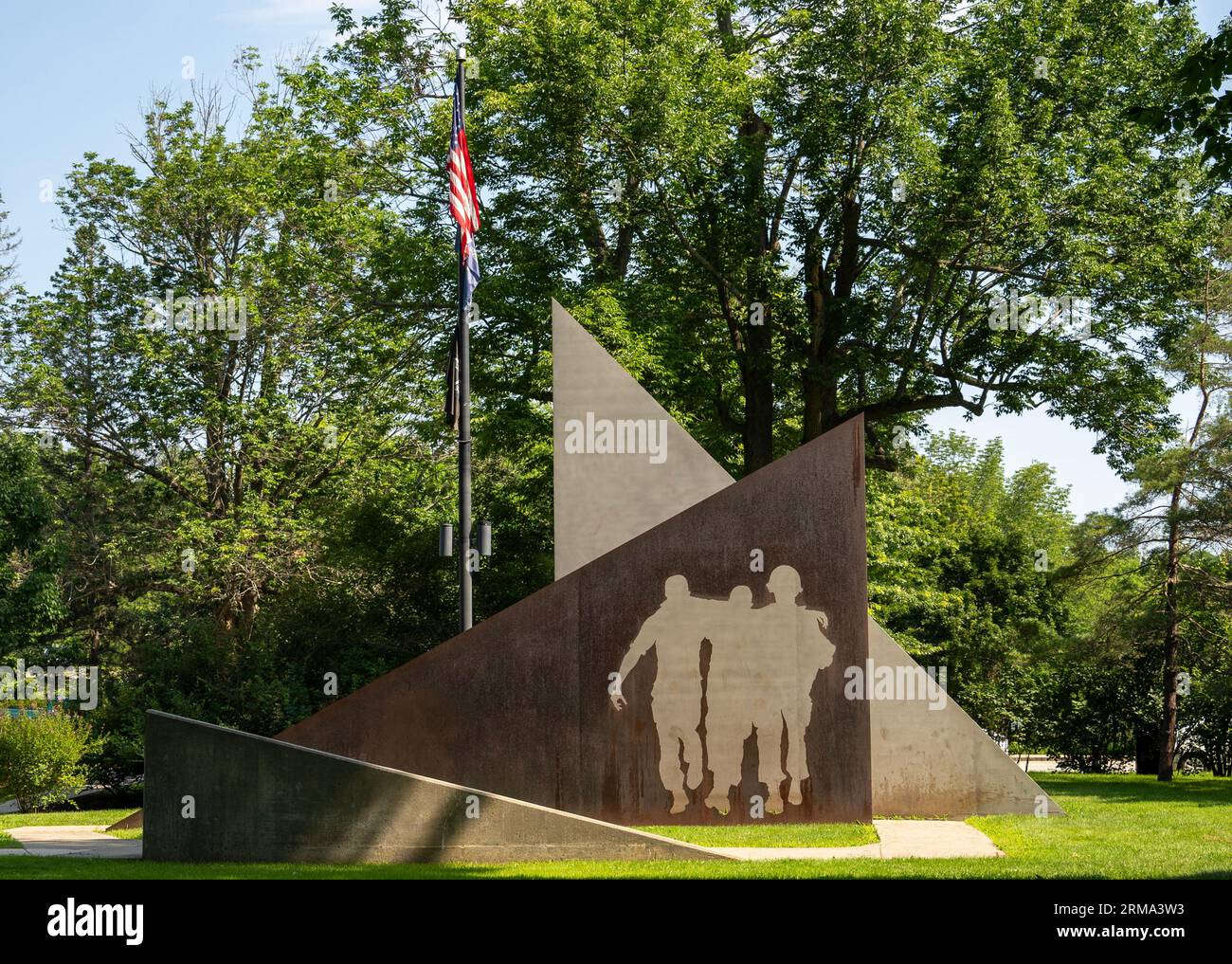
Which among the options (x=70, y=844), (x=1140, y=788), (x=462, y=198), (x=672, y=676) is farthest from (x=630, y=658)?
(x=1140, y=788)

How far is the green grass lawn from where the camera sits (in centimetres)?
918

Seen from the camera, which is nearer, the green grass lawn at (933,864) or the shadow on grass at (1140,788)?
the green grass lawn at (933,864)

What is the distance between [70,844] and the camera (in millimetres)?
12266

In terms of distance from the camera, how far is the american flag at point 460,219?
54.4 ft

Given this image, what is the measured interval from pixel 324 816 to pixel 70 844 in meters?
3.80

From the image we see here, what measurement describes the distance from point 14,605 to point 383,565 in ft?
22.9

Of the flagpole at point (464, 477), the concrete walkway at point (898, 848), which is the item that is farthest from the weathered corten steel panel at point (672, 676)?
the flagpole at point (464, 477)

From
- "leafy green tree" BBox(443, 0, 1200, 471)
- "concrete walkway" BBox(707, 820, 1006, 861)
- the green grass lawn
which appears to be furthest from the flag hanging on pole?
"concrete walkway" BBox(707, 820, 1006, 861)

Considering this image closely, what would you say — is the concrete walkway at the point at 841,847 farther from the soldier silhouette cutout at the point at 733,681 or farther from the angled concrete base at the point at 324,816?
the soldier silhouette cutout at the point at 733,681

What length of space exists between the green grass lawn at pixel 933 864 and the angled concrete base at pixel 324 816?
246mm

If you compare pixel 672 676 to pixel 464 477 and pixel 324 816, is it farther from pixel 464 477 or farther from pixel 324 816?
pixel 464 477

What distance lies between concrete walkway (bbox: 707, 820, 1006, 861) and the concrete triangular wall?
5.00ft
